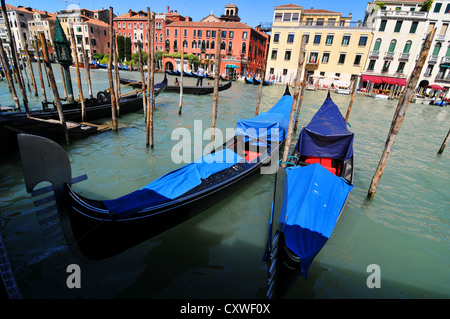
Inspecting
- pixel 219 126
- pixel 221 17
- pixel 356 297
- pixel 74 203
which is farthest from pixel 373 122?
pixel 221 17

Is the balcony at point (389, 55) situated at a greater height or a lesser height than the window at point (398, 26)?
lesser

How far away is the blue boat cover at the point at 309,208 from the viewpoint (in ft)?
8.65

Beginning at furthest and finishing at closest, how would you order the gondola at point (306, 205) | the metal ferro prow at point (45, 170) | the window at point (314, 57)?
the window at point (314, 57)
the gondola at point (306, 205)
the metal ferro prow at point (45, 170)

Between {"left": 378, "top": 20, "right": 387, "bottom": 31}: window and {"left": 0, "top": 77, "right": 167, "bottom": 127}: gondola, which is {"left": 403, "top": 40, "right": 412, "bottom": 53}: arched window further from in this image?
{"left": 0, "top": 77, "right": 167, "bottom": 127}: gondola

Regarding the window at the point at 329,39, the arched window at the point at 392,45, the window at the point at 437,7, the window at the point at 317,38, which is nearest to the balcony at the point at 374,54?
the arched window at the point at 392,45

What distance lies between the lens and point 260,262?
316 centimetres

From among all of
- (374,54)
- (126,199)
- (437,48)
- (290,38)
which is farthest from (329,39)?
(126,199)

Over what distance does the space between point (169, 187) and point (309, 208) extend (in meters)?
2.05

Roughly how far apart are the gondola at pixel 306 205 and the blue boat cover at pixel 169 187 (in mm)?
1267

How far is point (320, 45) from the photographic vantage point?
27.0 metres

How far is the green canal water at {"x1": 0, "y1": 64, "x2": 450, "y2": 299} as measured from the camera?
8.96 ft

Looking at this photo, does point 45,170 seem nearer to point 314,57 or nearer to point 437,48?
point 314,57

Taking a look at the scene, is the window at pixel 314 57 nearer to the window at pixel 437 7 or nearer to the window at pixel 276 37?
the window at pixel 276 37
